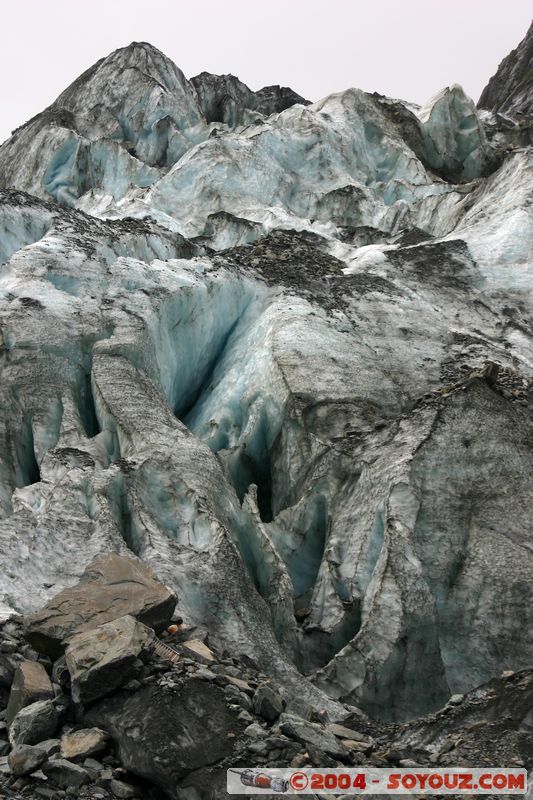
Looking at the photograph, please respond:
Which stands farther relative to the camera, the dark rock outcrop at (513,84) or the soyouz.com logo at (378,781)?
the dark rock outcrop at (513,84)

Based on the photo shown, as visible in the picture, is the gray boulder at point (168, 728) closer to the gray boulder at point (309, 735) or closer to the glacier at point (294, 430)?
the gray boulder at point (309, 735)

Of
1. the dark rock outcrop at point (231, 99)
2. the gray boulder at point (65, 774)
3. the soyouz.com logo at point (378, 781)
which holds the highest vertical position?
the dark rock outcrop at point (231, 99)

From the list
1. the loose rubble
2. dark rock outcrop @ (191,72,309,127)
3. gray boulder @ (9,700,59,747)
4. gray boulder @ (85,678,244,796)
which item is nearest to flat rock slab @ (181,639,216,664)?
the loose rubble

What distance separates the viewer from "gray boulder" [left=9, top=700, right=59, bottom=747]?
7.34m

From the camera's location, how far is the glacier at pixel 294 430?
11.2m

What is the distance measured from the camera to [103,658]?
7.74 metres

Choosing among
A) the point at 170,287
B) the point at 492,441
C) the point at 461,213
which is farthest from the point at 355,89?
the point at 492,441

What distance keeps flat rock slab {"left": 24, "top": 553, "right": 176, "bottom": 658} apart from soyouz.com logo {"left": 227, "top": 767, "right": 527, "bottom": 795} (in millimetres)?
2228

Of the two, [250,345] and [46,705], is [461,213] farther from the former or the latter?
[46,705]

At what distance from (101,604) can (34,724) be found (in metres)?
1.73

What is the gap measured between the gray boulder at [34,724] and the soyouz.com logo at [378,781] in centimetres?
159

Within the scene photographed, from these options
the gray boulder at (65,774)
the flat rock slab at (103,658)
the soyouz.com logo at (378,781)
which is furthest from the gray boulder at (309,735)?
the gray boulder at (65,774)

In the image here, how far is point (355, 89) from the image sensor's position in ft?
106

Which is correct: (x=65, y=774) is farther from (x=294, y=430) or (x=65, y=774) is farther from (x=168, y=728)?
(x=294, y=430)
